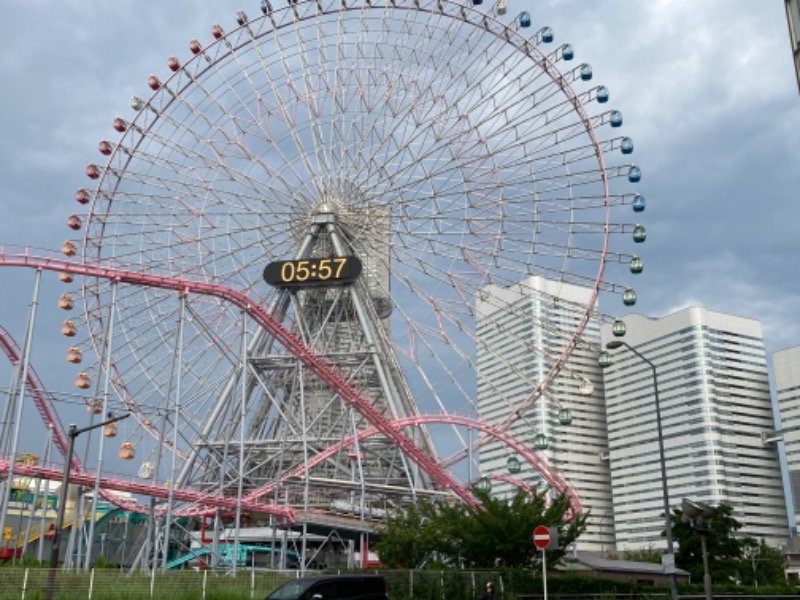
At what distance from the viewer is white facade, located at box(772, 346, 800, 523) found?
5468 inches

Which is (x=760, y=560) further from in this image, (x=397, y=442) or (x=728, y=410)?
(x=728, y=410)

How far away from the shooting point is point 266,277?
49.9 metres

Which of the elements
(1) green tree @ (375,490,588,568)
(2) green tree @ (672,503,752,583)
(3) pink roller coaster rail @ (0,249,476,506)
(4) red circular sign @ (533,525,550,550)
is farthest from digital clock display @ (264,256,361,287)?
(4) red circular sign @ (533,525,550,550)

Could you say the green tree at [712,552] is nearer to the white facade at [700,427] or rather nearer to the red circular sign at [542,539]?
the red circular sign at [542,539]

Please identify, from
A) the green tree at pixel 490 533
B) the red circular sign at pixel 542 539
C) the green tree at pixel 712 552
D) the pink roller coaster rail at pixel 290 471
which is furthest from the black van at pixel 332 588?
the green tree at pixel 712 552

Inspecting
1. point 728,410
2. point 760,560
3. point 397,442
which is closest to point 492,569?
A: point 397,442

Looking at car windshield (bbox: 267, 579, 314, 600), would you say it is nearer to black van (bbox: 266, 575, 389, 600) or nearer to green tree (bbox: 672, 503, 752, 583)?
black van (bbox: 266, 575, 389, 600)

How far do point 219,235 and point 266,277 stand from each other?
361 cm

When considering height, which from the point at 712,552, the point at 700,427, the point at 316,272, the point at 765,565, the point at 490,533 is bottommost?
the point at 765,565

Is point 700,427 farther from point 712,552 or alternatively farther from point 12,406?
point 12,406

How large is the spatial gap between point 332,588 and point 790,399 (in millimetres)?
138322

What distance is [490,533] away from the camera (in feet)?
105

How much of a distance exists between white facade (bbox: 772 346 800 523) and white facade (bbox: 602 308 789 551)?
7913 millimetres

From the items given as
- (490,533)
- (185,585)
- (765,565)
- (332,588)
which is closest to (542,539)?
(332,588)
